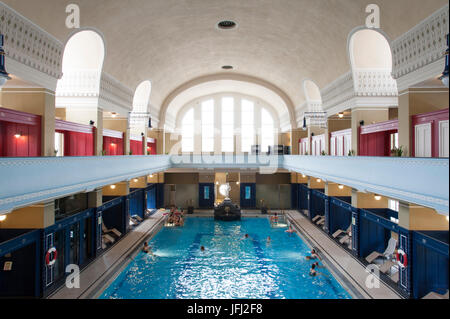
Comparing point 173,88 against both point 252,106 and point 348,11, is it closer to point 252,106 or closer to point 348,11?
point 252,106

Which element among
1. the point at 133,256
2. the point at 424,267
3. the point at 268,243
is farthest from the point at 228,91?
the point at 424,267

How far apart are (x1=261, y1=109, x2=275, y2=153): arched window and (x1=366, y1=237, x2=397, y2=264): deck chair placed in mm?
18780

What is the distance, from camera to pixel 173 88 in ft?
87.7

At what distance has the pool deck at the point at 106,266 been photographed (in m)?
10.3

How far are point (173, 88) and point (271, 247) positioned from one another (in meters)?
16.8

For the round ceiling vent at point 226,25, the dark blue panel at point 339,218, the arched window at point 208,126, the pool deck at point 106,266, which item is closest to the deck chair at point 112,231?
the pool deck at point 106,266

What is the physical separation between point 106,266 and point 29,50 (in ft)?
28.8

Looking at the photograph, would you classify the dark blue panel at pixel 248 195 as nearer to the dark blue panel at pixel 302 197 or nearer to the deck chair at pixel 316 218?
the dark blue panel at pixel 302 197

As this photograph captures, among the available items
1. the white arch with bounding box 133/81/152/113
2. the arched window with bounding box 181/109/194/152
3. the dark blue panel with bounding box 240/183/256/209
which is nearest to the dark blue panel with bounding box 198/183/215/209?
the dark blue panel with bounding box 240/183/256/209

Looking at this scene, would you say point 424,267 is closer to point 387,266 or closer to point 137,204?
point 387,266

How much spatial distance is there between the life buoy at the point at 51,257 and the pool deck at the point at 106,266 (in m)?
1.05

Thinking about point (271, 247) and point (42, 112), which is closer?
point (42, 112)
